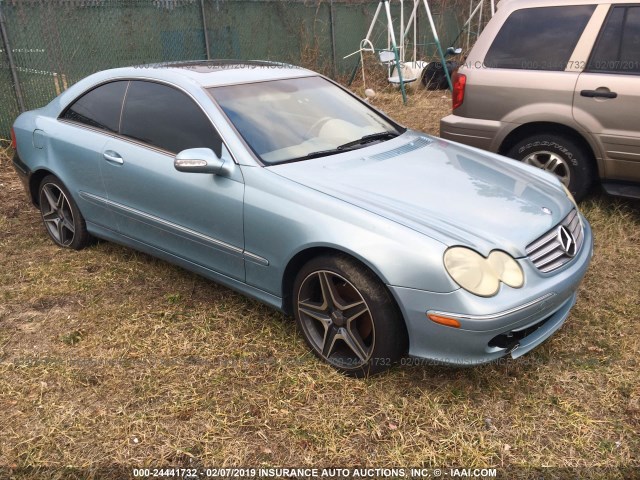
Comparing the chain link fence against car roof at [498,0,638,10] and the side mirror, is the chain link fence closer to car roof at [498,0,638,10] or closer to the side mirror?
the side mirror

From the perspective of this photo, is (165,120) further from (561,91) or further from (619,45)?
(619,45)

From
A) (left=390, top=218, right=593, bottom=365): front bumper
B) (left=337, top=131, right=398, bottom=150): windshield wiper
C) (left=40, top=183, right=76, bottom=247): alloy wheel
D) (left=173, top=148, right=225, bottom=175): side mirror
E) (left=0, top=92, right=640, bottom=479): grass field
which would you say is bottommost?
(left=0, top=92, right=640, bottom=479): grass field

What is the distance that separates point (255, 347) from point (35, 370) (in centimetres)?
119

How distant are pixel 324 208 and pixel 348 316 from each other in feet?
1.80

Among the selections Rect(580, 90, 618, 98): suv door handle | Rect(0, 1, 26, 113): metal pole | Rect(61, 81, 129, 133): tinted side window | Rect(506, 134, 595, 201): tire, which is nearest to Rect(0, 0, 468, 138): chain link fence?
Rect(0, 1, 26, 113): metal pole

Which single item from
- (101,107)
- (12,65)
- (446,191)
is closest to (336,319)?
(446,191)

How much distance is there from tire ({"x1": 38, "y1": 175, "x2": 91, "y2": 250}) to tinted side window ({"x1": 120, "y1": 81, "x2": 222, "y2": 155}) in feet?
2.94

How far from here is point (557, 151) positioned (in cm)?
470

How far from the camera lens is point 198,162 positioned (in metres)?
2.97

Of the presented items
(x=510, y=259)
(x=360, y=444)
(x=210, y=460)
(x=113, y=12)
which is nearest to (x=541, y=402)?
(x=510, y=259)

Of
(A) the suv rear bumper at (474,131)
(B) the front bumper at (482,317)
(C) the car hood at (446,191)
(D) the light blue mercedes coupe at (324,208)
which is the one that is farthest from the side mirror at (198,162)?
(A) the suv rear bumper at (474,131)

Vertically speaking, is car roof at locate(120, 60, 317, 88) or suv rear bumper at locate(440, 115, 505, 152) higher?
car roof at locate(120, 60, 317, 88)

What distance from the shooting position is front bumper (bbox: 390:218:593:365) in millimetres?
2398

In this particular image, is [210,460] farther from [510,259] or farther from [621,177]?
[621,177]
